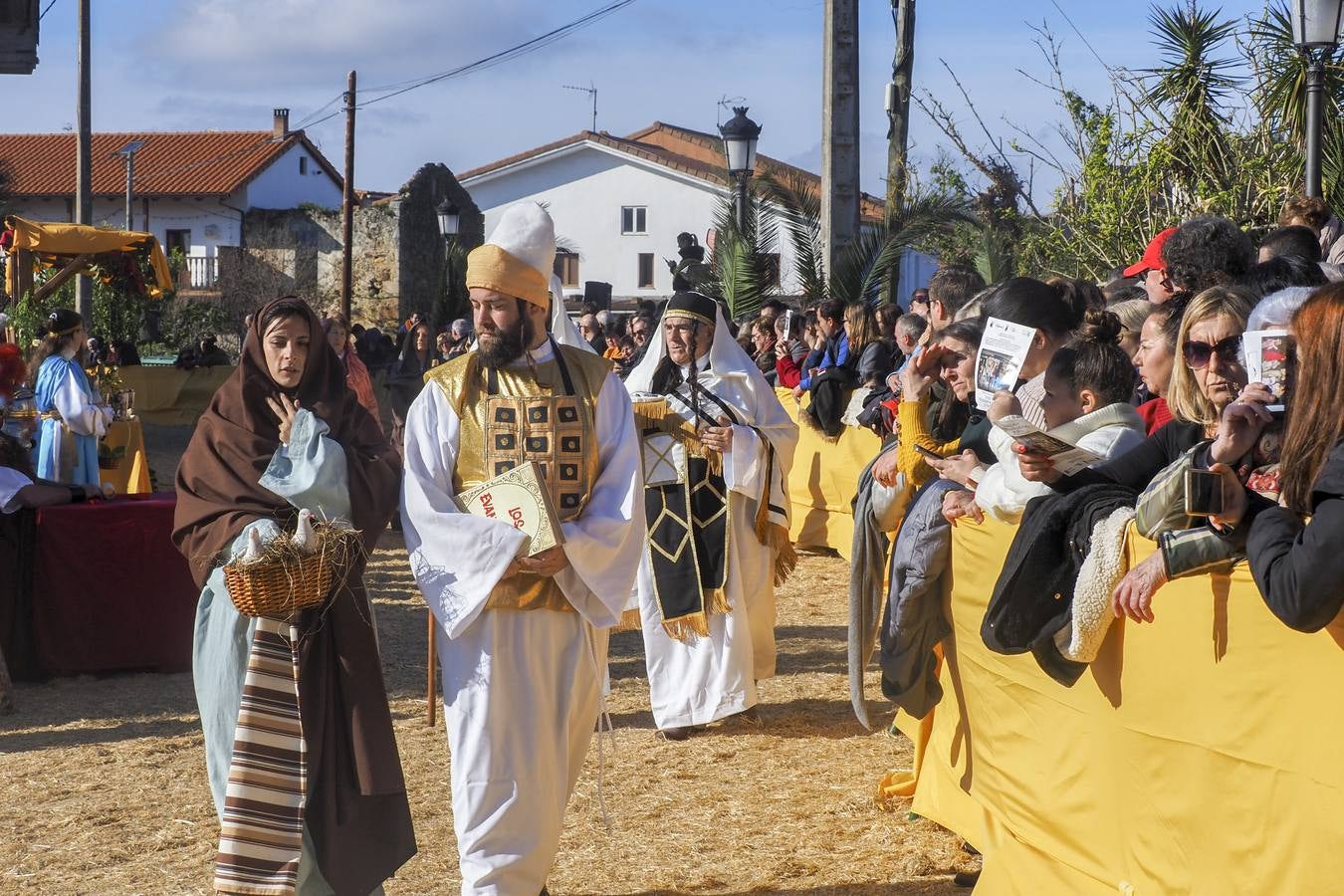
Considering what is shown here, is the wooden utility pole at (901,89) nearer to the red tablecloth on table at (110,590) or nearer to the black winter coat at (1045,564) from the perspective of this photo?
the red tablecloth on table at (110,590)

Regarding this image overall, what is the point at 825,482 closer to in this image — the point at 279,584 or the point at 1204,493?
the point at 279,584

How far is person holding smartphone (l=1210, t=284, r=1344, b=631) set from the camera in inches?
99.0

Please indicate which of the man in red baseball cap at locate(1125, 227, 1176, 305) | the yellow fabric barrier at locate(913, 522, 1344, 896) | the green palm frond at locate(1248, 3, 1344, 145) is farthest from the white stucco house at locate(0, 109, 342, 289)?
the yellow fabric barrier at locate(913, 522, 1344, 896)

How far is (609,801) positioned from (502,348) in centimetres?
200

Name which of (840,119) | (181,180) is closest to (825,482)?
(840,119)

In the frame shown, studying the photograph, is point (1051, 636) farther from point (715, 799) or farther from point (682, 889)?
point (715, 799)

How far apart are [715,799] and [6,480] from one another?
4.12m

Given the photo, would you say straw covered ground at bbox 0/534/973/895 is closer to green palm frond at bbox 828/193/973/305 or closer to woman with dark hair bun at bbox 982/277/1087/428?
woman with dark hair bun at bbox 982/277/1087/428

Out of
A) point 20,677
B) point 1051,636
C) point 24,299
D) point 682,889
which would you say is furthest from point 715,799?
Result: point 24,299

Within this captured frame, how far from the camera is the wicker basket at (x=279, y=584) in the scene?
4.02 metres

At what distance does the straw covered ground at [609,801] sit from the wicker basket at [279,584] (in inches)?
45.1

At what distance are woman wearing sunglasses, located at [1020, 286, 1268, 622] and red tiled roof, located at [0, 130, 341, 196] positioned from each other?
1929 inches

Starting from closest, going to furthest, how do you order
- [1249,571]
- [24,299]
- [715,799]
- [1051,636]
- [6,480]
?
[1249,571]
[1051,636]
[715,799]
[6,480]
[24,299]

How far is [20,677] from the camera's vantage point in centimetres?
766
